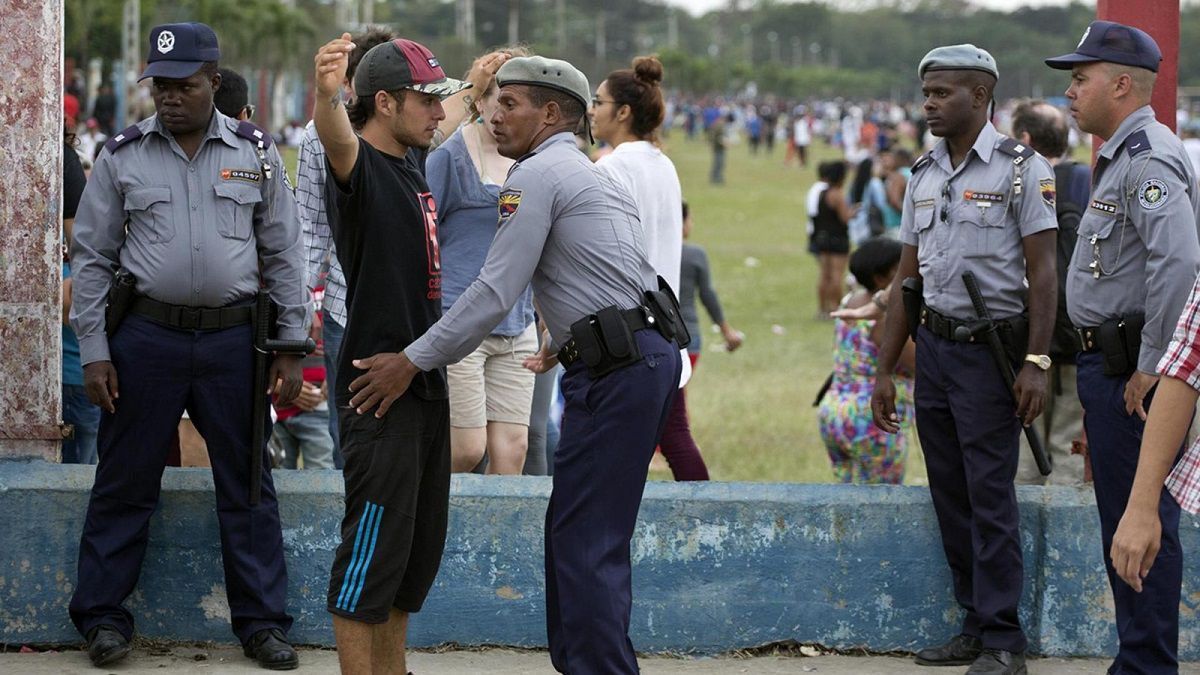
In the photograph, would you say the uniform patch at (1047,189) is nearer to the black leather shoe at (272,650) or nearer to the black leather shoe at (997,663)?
the black leather shoe at (997,663)

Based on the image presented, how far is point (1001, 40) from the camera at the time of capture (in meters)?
137

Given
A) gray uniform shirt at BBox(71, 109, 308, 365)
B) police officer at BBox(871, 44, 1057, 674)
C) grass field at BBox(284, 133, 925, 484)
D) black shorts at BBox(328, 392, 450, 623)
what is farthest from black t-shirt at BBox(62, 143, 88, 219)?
grass field at BBox(284, 133, 925, 484)

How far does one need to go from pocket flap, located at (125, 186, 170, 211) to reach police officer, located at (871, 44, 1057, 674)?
249cm

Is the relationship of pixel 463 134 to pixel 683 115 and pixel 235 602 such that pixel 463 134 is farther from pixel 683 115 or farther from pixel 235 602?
pixel 683 115

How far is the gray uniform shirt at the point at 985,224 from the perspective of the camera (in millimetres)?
5137

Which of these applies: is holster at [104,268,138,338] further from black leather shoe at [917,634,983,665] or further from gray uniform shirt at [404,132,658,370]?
black leather shoe at [917,634,983,665]

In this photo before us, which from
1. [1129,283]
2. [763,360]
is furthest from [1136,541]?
[763,360]

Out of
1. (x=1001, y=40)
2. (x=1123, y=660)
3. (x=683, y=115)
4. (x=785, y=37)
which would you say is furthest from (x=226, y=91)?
(x=785, y=37)

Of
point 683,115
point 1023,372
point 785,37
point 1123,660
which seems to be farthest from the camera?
point 785,37

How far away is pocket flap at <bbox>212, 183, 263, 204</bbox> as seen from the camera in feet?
16.8

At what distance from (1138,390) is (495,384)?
2.41 meters

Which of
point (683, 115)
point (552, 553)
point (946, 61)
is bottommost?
point (683, 115)

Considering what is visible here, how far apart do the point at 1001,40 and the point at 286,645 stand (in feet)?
457

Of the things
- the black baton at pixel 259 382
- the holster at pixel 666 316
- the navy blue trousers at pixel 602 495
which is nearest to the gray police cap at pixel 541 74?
the holster at pixel 666 316
